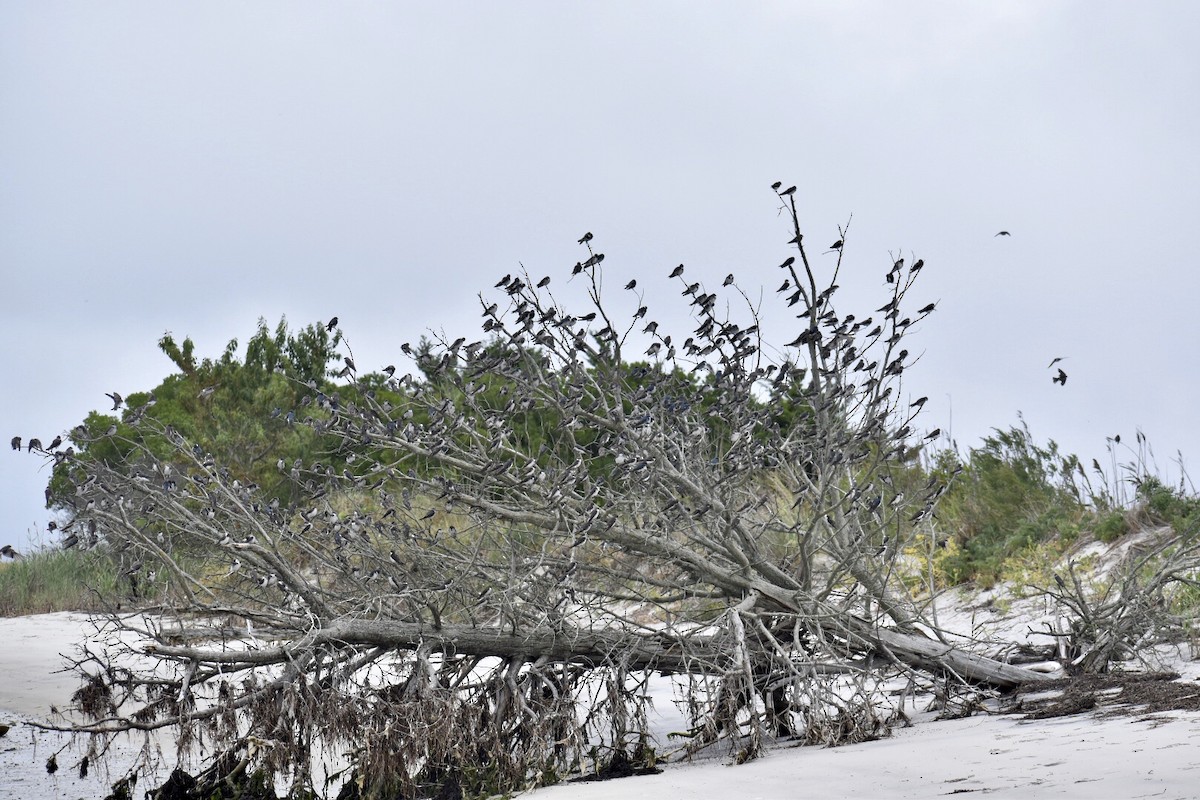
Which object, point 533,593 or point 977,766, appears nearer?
point 977,766

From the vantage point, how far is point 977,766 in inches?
176

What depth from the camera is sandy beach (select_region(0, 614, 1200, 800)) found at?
3.92m

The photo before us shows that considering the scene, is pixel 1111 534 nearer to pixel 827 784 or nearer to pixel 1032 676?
pixel 1032 676

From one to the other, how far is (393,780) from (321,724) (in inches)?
17.2

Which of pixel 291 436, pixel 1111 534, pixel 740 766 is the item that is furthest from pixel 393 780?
pixel 291 436

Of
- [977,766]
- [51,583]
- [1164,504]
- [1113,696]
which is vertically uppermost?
[51,583]

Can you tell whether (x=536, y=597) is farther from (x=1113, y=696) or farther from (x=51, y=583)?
(x=51, y=583)

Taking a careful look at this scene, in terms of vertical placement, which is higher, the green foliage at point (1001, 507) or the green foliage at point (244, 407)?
the green foliage at point (244, 407)

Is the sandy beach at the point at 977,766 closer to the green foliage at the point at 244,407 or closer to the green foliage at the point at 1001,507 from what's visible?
the green foliage at the point at 1001,507

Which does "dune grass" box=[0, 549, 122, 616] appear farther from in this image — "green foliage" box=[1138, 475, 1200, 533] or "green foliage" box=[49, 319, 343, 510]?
"green foliage" box=[1138, 475, 1200, 533]

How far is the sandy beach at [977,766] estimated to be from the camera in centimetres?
392

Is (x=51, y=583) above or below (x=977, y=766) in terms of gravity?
above

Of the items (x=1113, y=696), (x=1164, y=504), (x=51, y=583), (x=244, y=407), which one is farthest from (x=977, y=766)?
(x=244, y=407)

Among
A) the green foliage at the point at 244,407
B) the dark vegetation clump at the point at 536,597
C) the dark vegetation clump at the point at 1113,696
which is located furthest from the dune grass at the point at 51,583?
the dark vegetation clump at the point at 1113,696
